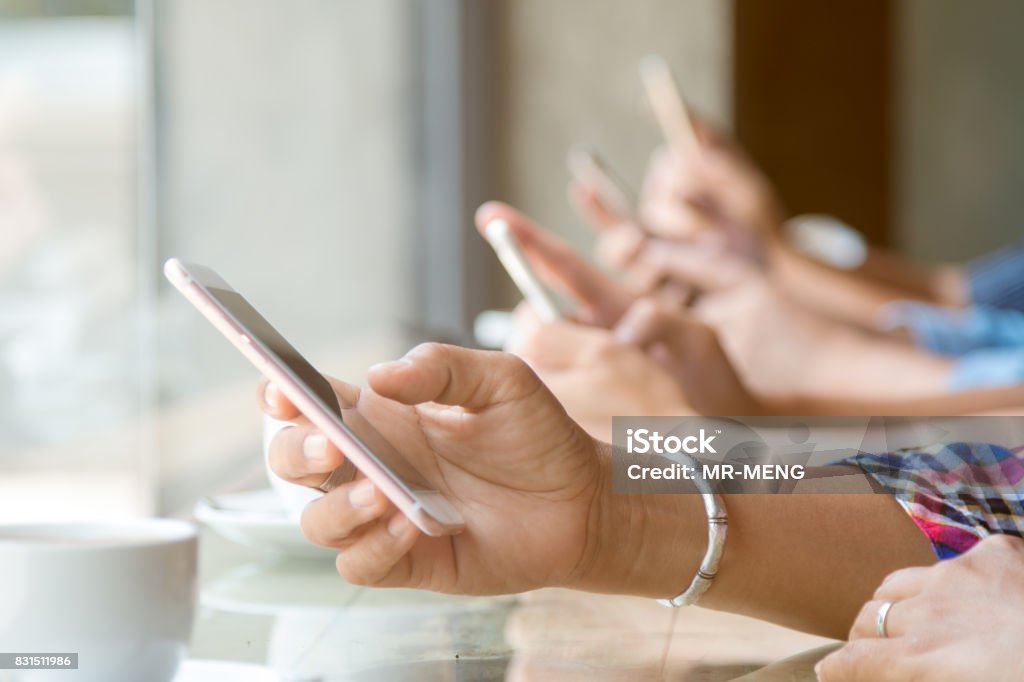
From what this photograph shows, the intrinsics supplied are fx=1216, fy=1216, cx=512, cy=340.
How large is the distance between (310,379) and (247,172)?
1171 mm

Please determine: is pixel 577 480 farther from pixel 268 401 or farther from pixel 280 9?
pixel 280 9

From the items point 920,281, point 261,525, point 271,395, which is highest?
point 271,395

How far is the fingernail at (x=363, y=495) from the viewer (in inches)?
13.2

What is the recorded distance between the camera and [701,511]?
1.37ft

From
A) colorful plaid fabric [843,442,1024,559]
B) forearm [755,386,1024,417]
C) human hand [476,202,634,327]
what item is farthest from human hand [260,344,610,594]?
forearm [755,386,1024,417]

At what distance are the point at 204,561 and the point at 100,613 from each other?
264 millimetres

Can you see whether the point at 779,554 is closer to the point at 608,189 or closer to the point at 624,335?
the point at 624,335

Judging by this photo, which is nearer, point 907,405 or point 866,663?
point 866,663

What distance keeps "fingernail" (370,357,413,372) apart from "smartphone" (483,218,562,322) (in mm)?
344

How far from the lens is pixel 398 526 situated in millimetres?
350

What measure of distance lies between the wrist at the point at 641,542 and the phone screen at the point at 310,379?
61 mm

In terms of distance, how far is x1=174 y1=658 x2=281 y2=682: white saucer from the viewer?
1.26 ft

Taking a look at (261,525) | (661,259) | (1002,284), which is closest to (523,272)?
(261,525)

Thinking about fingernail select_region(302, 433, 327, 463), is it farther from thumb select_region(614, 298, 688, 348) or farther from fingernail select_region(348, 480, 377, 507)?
thumb select_region(614, 298, 688, 348)
